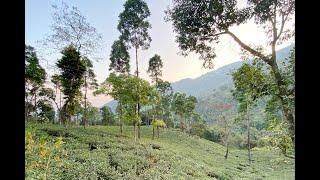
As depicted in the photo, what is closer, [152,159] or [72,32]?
[72,32]

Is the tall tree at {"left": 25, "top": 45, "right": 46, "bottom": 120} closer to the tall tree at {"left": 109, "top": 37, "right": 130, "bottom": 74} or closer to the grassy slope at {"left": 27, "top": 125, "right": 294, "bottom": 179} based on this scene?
the grassy slope at {"left": 27, "top": 125, "right": 294, "bottom": 179}

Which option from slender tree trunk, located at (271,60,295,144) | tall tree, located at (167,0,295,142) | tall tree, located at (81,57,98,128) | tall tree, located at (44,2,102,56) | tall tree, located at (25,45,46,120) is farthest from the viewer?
tall tree, located at (81,57,98,128)

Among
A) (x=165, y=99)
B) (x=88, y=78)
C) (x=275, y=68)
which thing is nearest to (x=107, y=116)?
(x=88, y=78)

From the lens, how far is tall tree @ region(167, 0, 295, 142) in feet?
18.0

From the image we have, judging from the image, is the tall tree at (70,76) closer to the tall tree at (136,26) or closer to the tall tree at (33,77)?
the tall tree at (33,77)

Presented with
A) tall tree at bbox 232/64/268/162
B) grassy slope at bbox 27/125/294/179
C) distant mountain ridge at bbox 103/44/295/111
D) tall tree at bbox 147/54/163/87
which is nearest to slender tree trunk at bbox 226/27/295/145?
tall tree at bbox 232/64/268/162

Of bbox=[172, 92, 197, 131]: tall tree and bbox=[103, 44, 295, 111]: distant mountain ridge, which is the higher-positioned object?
bbox=[103, 44, 295, 111]: distant mountain ridge

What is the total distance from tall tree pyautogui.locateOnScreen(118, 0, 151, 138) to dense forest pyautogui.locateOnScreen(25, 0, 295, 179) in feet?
0.07

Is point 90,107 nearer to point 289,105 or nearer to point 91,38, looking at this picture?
point 91,38

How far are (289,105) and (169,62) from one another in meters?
2.92

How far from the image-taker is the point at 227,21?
5.82 m

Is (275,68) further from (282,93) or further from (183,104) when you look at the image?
(183,104)

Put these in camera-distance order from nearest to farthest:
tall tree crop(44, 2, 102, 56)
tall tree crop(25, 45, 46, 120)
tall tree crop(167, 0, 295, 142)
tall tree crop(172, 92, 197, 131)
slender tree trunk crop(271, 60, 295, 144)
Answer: slender tree trunk crop(271, 60, 295, 144) → tall tree crop(167, 0, 295, 142) → tall tree crop(25, 45, 46, 120) → tall tree crop(44, 2, 102, 56) → tall tree crop(172, 92, 197, 131)

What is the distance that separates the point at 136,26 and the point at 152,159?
2.83 meters
